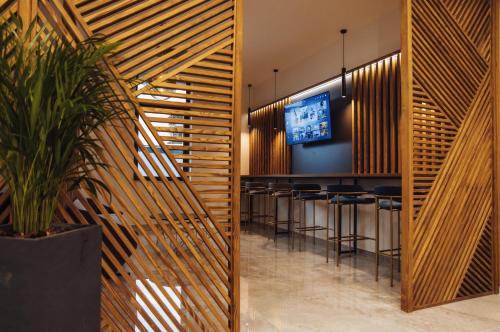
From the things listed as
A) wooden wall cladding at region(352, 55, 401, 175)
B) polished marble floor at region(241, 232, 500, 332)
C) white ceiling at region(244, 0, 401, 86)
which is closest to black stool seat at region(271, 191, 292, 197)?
wooden wall cladding at region(352, 55, 401, 175)

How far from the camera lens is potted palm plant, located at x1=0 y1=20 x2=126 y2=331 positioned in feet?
3.72

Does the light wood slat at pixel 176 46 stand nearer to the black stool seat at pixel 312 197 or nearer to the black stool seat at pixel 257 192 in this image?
the black stool seat at pixel 312 197

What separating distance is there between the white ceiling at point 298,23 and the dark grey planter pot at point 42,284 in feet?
12.5

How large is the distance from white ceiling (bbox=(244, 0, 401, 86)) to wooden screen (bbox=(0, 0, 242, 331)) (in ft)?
8.37

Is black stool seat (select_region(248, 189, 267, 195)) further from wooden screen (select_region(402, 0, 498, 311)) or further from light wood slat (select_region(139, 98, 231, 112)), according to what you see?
light wood slat (select_region(139, 98, 231, 112))

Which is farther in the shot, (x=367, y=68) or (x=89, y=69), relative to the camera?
(x=367, y=68)

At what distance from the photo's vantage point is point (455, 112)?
302cm

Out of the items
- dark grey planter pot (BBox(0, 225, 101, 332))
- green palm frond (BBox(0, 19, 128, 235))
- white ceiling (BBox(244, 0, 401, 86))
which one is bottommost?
dark grey planter pot (BBox(0, 225, 101, 332))

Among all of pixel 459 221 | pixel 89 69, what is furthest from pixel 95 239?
pixel 459 221

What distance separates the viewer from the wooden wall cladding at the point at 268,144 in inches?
277

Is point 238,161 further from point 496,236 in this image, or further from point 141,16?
point 496,236

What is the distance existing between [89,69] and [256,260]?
3.36m

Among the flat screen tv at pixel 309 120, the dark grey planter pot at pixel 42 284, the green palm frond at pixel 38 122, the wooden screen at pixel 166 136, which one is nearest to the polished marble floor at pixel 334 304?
the wooden screen at pixel 166 136

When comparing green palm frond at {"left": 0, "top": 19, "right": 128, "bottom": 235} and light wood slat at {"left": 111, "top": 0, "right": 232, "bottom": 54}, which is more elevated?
light wood slat at {"left": 111, "top": 0, "right": 232, "bottom": 54}
